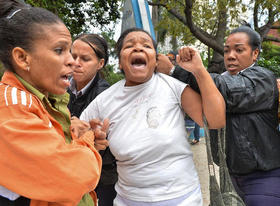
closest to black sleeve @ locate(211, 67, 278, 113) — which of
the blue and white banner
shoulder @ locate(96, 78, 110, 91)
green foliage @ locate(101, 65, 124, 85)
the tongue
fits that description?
the tongue

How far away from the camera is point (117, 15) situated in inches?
384

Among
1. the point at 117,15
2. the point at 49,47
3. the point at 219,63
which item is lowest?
the point at 219,63

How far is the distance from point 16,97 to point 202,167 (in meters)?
4.98

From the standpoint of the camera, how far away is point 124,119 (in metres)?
1.57

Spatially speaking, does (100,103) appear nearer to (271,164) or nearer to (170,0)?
(271,164)

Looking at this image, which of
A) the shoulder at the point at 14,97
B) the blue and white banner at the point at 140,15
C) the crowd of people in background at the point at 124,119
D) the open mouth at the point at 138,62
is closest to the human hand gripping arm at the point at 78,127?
the crowd of people in background at the point at 124,119

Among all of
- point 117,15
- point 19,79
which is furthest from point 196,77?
point 117,15

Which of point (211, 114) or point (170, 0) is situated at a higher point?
point (170, 0)

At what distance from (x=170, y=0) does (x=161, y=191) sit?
5.37 meters

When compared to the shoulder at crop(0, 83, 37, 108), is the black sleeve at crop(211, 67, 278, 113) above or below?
below

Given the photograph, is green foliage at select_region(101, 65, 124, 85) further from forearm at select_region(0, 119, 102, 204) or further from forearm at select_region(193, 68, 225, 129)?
forearm at select_region(0, 119, 102, 204)

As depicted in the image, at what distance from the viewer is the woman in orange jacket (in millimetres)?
938

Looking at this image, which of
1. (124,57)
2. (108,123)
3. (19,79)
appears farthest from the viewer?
(124,57)

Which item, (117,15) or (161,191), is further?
(117,15)
